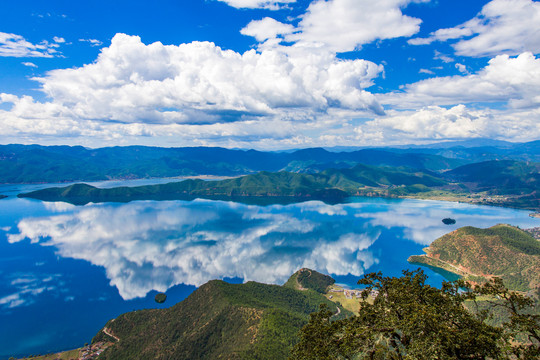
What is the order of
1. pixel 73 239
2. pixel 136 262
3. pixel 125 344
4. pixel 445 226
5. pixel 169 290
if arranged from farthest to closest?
pixel 445 226, pixel 73 239, pixel 136 262, pixel 169 290, pixel 125 344

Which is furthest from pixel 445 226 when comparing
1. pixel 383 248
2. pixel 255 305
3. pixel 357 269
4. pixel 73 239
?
pixel 73 239

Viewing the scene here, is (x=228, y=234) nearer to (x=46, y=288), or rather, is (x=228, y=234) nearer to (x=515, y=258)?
(x=46, y=288)

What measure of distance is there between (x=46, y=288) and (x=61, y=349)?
48.5 meters

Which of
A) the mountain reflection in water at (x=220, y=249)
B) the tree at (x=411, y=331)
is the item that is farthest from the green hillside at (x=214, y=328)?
the tree at (x=411, y=331)

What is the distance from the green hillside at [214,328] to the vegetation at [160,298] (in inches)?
585

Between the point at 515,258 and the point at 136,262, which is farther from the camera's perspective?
the point at 136,262

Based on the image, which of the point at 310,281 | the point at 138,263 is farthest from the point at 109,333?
the point at 310,281

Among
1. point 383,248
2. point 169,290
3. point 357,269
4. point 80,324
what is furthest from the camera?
point 383,248

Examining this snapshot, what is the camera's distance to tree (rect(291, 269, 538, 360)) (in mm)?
16156

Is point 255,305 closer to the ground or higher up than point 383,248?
higher up

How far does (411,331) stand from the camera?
656 inches

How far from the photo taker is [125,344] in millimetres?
70688

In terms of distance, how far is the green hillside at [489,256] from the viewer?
358 feet

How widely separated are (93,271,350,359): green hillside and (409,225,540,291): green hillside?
68.0 m
